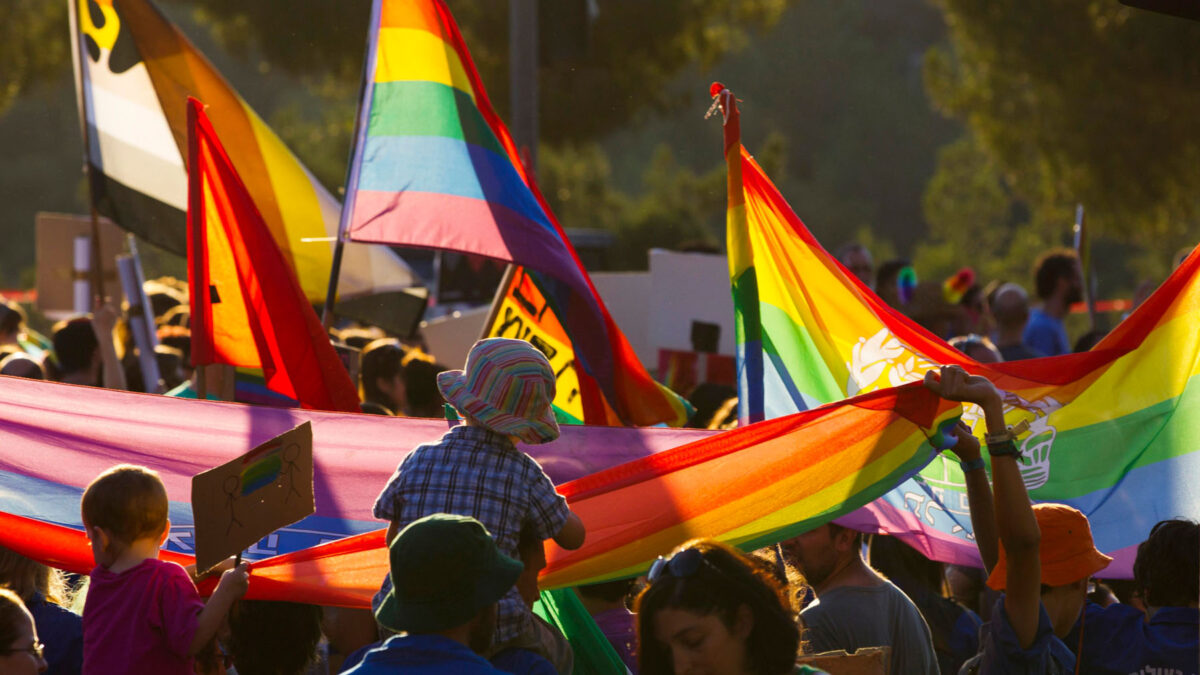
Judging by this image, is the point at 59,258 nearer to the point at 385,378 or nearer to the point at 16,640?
the point at 385,378

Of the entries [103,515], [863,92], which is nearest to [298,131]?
[863,92]

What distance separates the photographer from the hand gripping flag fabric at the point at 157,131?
23.8 ft

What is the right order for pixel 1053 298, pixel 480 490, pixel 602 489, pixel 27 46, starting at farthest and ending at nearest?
pixel 27 46 < pixel 1053 298 < pixel 602 489 < pixel 480 490

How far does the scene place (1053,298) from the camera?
925cm

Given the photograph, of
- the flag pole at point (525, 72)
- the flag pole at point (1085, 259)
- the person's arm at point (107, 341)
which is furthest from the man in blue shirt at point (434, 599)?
the flag pole at point (1085, 259)

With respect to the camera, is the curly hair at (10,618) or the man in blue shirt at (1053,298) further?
the man in blue shirt at (1053,298)

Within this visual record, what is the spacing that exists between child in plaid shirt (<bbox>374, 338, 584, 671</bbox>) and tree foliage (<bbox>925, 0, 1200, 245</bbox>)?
50.5 feet

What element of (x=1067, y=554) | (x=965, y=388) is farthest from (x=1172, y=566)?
(x=965, y=388)

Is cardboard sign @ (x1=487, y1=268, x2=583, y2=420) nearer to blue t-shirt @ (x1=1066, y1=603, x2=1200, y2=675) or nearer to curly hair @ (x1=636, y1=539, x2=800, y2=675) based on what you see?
blue t-shirt @ (x1=1066, y1=603, x2=1200, y2=675)

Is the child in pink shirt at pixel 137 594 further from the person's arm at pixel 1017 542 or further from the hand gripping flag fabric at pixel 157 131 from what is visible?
the hand gripping flag fabric at pixel 157 131

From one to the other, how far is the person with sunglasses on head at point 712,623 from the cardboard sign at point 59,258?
7.51 m

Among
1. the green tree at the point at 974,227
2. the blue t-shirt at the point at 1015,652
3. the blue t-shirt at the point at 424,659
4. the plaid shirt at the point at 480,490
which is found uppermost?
the plaid shirt at the point at 480,490

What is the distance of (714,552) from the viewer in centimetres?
276

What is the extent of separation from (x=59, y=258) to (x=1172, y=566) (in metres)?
7.83
